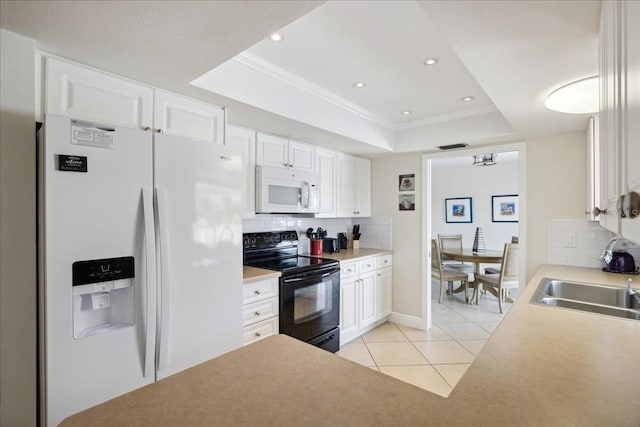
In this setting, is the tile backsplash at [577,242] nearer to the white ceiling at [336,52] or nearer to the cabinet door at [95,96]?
the white ceiling at [336,52]

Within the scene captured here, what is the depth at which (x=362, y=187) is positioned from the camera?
3959 millimetres

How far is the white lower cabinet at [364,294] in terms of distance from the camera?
10.3 feet

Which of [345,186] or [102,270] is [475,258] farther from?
[102,270]

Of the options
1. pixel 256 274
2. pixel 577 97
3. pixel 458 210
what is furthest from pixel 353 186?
pixel 458 210

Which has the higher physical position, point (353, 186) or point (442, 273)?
point (353, 186)

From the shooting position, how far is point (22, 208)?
4.33 feet

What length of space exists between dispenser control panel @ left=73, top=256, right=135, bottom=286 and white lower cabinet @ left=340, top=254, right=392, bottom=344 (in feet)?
6.57

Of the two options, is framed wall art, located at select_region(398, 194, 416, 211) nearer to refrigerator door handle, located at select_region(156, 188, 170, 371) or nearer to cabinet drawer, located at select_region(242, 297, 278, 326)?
cabinet drawer, located at select_region(242, 297, 278, 326)

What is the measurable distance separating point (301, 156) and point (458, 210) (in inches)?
178

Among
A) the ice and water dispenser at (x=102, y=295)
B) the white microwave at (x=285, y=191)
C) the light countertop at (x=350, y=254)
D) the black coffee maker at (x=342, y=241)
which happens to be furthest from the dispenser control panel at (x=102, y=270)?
the black coffee maker at (x=342, y=241)

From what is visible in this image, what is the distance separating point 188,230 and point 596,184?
2.55 meters

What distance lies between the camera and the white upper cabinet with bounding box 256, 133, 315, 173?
2.71 m

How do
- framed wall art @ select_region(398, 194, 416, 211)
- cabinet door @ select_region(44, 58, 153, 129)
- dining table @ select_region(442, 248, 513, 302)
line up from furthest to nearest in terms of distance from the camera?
dining table @ select_region(442, 248, 513, 302), framed wall art @ select_region(398, 194, 416, 211), cabinet door @ select_region(44, 58, 153, 129)

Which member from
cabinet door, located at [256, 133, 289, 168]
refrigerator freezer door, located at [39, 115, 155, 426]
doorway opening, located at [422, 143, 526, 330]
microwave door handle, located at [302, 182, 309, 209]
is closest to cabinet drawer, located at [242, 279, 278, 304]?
refrigerator freezer door, located at [39, 115, 155, 426]
